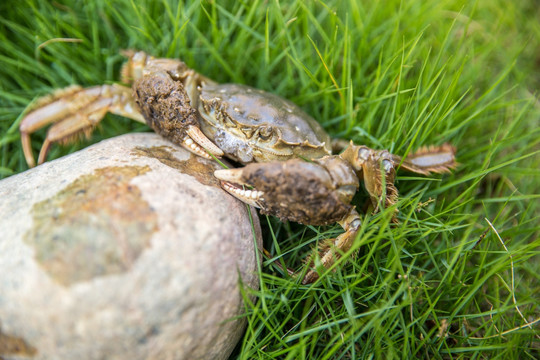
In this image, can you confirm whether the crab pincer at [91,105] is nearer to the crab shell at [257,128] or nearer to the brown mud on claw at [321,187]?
the crab shell at [257,128]

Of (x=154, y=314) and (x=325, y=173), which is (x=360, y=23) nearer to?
(x=325, y=173)

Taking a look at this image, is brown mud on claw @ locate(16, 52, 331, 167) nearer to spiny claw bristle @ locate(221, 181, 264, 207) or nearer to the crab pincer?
the crab pincer

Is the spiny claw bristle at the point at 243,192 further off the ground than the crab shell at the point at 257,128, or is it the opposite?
the crab shell at the point at 257,128

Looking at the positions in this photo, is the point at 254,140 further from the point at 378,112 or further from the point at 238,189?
the point at 378,112

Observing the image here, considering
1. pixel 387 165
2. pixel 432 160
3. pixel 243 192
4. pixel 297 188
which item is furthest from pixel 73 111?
pixel 432 160

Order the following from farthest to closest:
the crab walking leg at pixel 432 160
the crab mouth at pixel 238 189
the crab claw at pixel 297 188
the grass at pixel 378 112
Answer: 1. the crab walking leg at pixel 432 160
2. the grass at pixel 378 112
3. the crab mouth at pixel 238 189
4. the crab claw at pixel 297 188

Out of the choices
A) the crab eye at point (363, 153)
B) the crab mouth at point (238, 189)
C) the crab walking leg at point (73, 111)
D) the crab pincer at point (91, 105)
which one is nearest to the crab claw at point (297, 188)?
the crab mouth at point (238, 189)

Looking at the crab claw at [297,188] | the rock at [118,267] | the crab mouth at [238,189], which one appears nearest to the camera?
the rock at [118,267]
